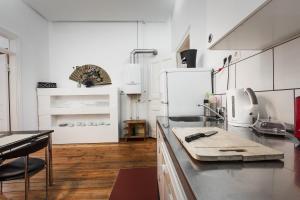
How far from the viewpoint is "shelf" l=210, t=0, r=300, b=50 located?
22.7 inches

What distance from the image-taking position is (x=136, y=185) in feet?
6.77

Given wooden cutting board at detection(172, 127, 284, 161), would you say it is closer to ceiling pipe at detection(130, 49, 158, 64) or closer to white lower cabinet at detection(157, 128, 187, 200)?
white lower cabinet at detection(157, 128, 187, 200)

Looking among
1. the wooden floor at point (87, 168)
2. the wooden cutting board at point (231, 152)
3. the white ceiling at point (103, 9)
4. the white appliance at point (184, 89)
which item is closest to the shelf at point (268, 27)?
the wooden cutting board at point (231, 152)

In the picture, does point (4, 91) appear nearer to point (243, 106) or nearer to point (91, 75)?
point (91, 75)

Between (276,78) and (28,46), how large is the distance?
4.23m

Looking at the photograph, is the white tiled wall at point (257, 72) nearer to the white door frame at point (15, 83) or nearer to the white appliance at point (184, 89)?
the white appliance at point (184, 89)

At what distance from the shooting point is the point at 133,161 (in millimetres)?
2922

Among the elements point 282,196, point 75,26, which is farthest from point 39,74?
point 282,196

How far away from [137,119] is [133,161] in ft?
6.00

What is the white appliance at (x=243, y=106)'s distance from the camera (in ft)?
3.49

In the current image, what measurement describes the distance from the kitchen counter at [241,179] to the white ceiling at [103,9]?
380 centimetres

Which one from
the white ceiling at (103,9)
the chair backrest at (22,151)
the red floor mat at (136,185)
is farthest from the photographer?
the white ceiling at (103,9)

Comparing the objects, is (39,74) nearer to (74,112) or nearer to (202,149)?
(74,112)

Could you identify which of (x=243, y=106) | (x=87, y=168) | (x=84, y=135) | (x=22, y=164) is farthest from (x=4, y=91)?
(x=243, y=106)
